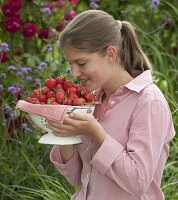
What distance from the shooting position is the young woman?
7.89 feet

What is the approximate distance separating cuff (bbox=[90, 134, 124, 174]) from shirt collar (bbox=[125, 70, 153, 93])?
0.23 m

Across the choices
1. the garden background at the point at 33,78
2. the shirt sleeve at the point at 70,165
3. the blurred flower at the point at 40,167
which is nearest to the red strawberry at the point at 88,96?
the shirt sleeve at the point at 70,165

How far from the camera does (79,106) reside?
2.38m

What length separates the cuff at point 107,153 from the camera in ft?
7.91

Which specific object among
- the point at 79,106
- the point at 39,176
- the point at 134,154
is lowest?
the point at 39,176

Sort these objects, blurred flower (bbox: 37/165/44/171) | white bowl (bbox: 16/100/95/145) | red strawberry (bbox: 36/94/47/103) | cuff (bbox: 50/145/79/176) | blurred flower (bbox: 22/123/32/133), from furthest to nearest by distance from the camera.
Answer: blurred flower (bbox: 22/123/32/133) → blurred flower (bbox: 37/165/44/171) → cuff (bbox: 50/145/79/176) → red strawberry (bbox: 36/94/47/103) → white bowl (bbox: 16/100/95/145)

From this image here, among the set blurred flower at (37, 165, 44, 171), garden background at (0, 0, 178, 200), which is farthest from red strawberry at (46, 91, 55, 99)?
blurred flower at (37, 165, 44, 171)

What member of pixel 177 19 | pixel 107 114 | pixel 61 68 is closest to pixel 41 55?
pixel 61 68

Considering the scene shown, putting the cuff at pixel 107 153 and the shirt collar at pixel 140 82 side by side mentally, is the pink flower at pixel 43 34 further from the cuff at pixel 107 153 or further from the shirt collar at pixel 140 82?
the cuff at pixel 107 153

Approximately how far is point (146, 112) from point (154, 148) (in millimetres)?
138

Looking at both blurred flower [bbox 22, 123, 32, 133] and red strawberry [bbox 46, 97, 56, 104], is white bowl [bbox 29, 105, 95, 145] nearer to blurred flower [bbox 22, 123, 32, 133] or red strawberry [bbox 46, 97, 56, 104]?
red strawberry [bbox 46, 97, 56, 104]

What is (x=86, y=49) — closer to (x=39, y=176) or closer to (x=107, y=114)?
(x=107, y=114)

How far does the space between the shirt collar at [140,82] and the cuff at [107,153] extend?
9.0 inches

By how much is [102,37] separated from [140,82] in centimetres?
23
